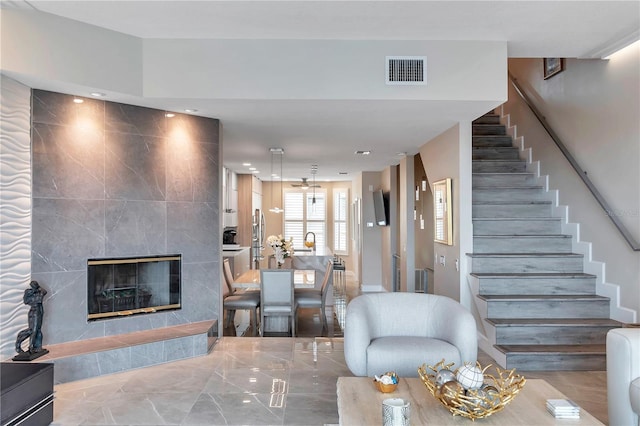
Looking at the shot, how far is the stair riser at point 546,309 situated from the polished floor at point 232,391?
520mm

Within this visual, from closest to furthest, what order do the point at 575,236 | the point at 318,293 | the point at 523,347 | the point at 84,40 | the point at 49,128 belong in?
the point at 84,40, the point at 49,128, the point at 523,347, the point at 575,236, the point at 318,293

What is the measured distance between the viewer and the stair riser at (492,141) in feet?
21.4

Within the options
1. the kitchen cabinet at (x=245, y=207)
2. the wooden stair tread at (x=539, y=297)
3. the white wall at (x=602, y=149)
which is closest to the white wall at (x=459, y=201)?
the wooden stair tread at (x=539, y=297)

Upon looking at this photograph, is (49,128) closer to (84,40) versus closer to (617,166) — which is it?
(84,40)

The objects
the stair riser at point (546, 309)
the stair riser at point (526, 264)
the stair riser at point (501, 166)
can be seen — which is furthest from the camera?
the stair riser at point (501, 166)

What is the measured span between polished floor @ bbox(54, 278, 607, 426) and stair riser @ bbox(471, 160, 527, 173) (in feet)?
9.30

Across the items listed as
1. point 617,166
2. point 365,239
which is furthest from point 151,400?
point 365,239

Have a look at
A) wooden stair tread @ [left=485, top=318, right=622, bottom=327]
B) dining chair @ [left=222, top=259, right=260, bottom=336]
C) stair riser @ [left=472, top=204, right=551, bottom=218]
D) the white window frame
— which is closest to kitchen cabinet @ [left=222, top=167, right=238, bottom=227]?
dining chair @ [left=222, top=259, right=260, bottom=336]

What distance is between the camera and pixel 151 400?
315cm

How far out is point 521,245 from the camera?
5.00 m

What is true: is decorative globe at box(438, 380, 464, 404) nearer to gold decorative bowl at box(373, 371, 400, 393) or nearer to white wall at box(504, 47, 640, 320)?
gold decorative bowl at box(373, 371, 400, 393)

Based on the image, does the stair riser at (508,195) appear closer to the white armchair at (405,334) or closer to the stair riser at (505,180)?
the stair riser at (505,180)

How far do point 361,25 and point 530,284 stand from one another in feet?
10.5

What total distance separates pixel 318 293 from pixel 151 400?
294 centimetres
